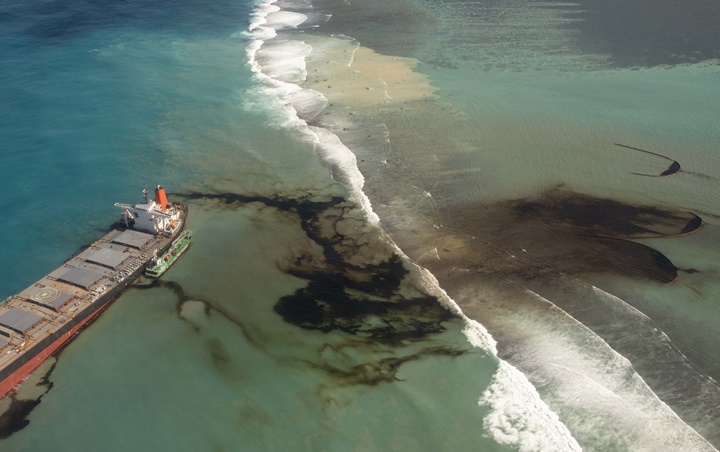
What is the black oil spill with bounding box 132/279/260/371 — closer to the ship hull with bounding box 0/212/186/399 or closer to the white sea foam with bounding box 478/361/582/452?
the ship hull with bounding box 0/212/186/399

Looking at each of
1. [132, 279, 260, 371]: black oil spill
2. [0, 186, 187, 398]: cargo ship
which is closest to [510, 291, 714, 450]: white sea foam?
[132, 279, 260, 371]: black oil spill

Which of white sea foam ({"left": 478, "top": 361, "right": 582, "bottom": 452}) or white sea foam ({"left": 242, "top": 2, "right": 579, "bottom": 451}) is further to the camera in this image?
white sea foam ({"left": 242, "top": 2, "right": 579, "bottom": 451})

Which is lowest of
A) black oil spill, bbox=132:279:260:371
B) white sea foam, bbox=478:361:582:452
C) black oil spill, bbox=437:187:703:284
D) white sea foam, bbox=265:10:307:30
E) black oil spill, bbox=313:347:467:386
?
white sea foam, bbox=478:361:582:452

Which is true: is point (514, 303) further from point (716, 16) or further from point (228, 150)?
point (716, 16)

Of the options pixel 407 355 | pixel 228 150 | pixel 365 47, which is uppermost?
pixel 365 47

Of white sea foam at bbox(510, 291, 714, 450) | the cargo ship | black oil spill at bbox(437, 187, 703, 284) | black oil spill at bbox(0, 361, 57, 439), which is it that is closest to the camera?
white sea foam at bbox(510, 291, 714, 450)

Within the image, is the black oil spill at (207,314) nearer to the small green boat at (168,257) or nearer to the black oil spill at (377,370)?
the small green boat at (168,257)

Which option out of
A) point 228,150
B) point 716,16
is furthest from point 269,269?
point 716,16

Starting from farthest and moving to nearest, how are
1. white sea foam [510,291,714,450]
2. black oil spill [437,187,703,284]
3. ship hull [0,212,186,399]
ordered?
black oil spill [437,187,703,284] → ship hull [0,212,186,399] → white sea foam [510,291,714,450]
